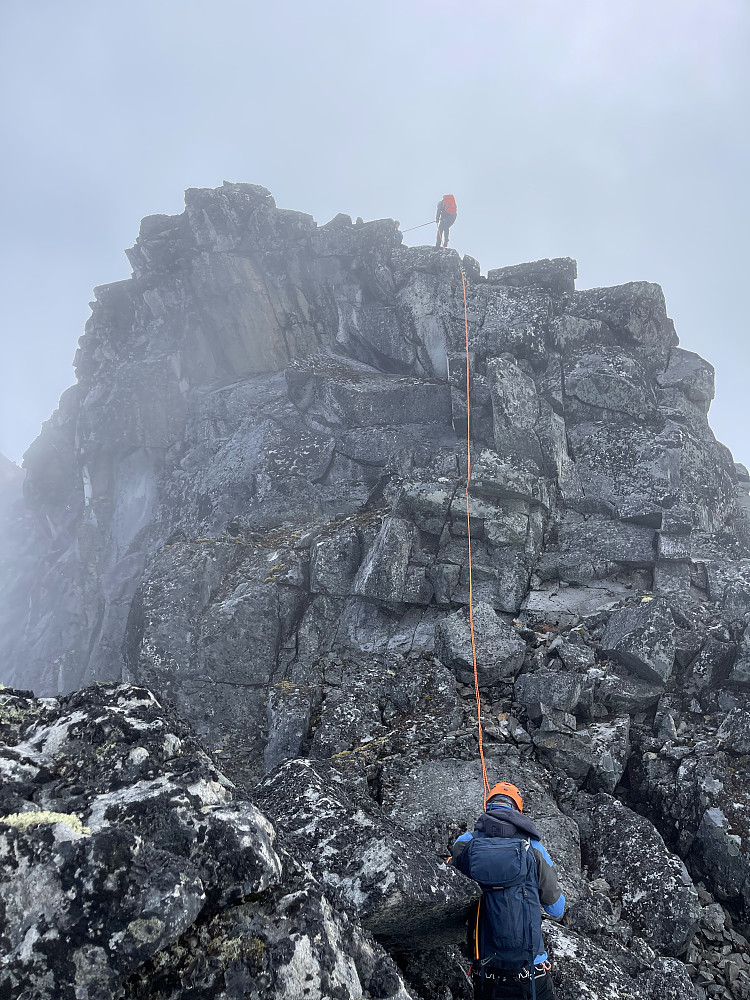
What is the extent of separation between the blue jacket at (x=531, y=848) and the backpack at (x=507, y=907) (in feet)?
0.09

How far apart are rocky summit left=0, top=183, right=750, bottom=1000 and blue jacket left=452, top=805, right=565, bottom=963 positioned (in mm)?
242

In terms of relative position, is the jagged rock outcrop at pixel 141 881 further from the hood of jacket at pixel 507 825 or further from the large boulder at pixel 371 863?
the hood of jacket at pixel 507 825

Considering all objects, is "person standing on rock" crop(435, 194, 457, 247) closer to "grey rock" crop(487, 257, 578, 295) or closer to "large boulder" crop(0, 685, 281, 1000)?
"grey rock" crop(487, 257, 578, 295)

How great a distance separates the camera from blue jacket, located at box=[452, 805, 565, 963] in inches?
239

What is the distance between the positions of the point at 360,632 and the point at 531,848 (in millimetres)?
12448

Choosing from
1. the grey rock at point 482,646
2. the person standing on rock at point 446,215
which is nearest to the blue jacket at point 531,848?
the grey rock at point 482,646

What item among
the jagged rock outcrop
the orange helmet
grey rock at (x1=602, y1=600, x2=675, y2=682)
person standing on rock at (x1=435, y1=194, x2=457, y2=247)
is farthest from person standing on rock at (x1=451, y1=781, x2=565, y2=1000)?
person standing on rock at (x1=435, y1=194, x2=457, y2=247)

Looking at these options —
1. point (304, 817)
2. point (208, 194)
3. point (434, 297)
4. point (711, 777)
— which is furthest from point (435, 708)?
point (208, 194)

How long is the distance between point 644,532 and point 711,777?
8.78 m

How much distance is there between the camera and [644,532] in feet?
63.5

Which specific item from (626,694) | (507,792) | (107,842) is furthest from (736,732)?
(107,842)

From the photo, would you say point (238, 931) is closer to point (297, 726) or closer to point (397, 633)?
point (297, 726)

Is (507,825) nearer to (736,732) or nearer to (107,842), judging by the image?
(107,842)

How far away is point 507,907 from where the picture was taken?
6.04 m
